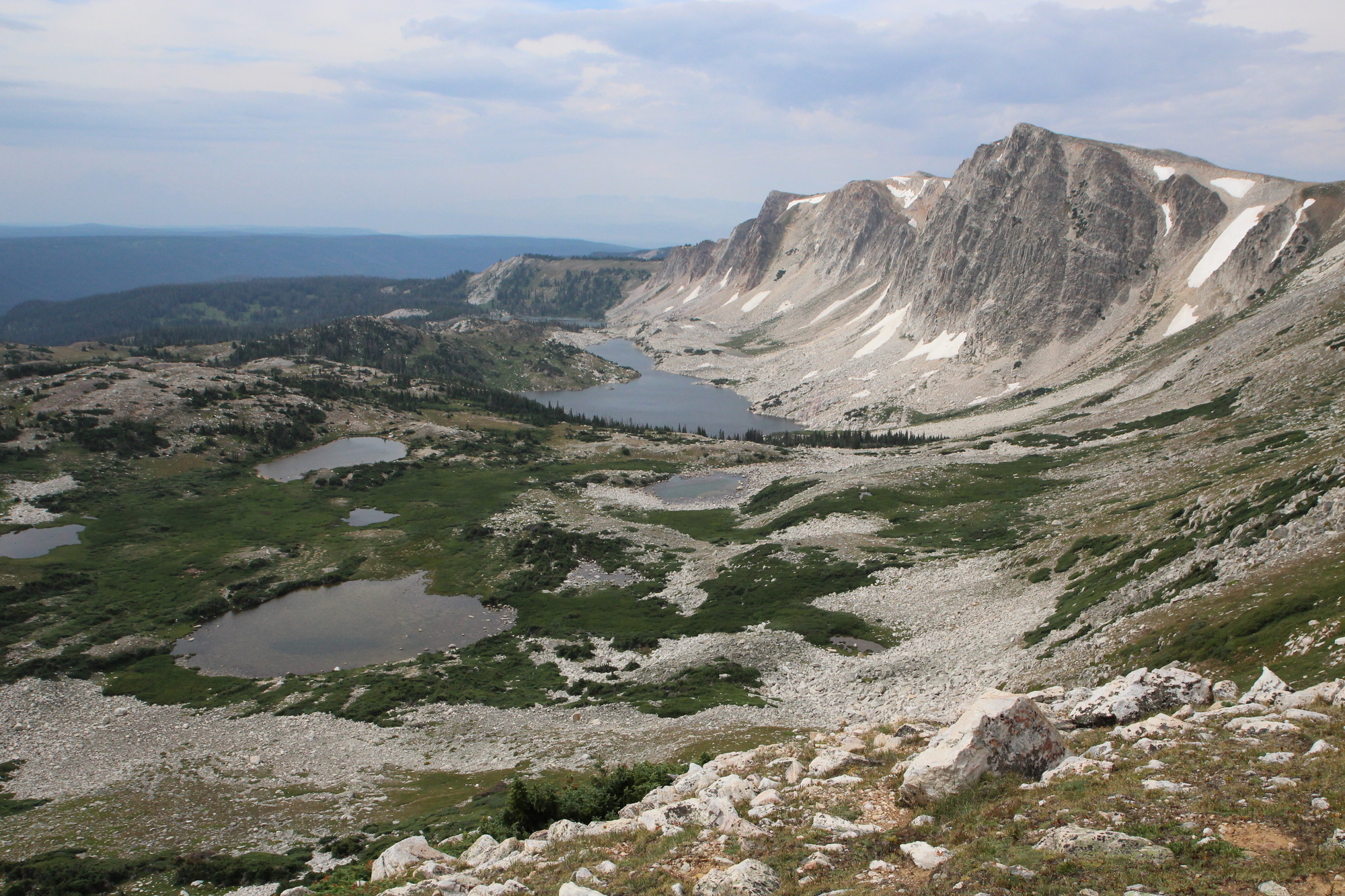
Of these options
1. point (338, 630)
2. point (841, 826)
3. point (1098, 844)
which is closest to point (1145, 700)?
point (1098, 844)

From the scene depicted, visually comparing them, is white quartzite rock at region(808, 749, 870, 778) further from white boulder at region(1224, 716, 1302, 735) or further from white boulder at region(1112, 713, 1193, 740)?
white boulder at region(1224, 716, 1302, 735)

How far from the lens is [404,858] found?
1897cm

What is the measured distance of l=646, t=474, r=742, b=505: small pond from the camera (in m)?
95.7

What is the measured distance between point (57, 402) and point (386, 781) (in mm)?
110400

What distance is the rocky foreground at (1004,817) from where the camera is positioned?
11469 mm

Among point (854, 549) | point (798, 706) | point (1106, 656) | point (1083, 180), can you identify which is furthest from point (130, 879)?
point (1083, 180)

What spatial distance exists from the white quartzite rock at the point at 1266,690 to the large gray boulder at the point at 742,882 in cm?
1278

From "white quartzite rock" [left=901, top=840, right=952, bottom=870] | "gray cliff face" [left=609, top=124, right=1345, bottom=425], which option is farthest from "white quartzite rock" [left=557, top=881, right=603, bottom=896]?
"gray cliff face" [left=609, top=124, right=1345, bottom=425]

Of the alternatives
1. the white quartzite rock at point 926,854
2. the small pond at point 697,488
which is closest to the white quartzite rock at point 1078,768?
the white quartzite rock at point 926,854

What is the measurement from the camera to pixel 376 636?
185 ft

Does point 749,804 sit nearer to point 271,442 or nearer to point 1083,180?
point 271,442

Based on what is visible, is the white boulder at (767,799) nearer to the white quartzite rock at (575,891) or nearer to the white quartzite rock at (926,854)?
the white quartzite rock at (926,854)

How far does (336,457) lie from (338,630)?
62030 millimetres

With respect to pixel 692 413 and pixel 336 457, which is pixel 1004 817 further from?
pixel 692 413
